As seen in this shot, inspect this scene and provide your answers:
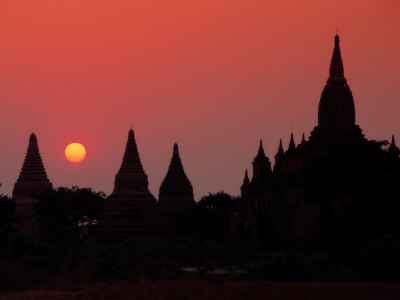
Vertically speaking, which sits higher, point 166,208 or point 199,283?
point 166,208

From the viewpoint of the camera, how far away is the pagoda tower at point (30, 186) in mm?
105875

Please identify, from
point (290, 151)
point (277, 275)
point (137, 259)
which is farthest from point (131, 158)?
point (277, 275)

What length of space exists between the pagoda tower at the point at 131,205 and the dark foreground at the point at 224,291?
43488 millimetres

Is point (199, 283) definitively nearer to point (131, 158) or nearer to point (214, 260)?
Answer: point (214, 260)

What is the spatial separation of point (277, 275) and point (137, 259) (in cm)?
922

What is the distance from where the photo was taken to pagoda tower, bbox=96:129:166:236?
96.1 meters

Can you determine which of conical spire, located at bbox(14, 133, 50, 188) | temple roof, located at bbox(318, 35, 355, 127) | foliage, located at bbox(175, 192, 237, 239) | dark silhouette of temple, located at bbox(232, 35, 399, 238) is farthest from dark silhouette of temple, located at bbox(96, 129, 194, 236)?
temple roof, located at bbox(318, 35, 355, 127)

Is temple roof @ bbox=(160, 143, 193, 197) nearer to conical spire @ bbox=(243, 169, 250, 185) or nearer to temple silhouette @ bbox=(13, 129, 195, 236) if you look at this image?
temple silhouette @ bbox=(13, 129, 195, 236)

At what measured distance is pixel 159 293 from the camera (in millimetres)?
48062

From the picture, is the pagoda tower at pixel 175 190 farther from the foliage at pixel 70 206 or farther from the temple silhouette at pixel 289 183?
the foliage at pixel 70 206

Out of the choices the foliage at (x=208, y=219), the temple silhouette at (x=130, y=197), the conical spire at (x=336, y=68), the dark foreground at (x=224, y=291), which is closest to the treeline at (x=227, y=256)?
the dark foreground at (x=224, y=291)

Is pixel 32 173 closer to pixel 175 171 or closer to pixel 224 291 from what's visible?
pixel 175 171

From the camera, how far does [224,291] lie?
48.5 metres

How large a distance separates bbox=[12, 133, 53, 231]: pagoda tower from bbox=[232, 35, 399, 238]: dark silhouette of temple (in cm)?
1745
